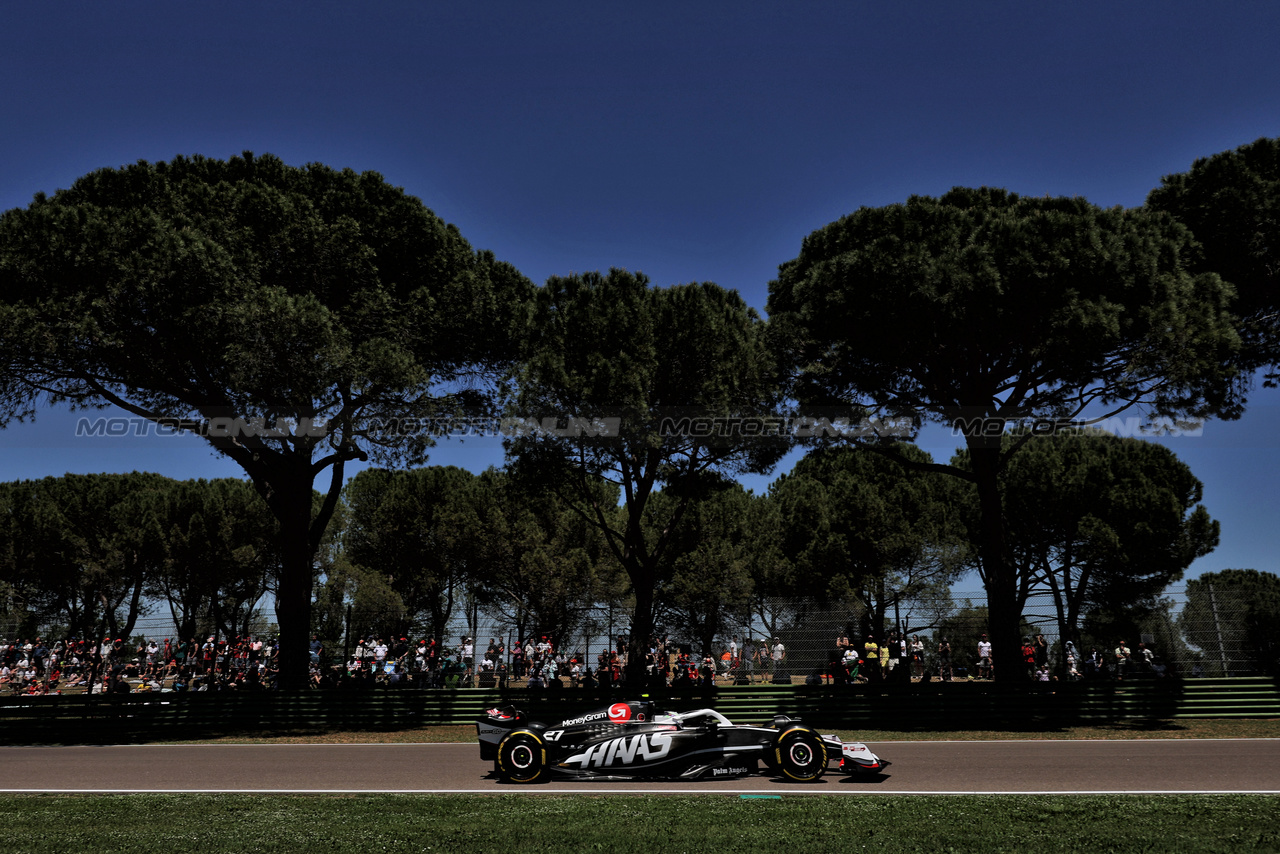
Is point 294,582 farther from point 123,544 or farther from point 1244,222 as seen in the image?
point 123,544

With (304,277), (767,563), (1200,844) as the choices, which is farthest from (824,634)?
(767,563)

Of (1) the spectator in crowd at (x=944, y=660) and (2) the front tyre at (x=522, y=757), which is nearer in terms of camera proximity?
(2) the front tyre at (x=522, y=757)

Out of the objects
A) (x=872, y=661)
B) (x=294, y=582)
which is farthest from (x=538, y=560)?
(x=872, y=661)

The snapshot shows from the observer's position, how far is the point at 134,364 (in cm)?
1794

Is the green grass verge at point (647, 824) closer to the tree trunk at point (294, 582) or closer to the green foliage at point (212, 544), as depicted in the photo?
the tree trunk at point (294, 582)

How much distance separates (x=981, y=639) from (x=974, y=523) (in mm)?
13654

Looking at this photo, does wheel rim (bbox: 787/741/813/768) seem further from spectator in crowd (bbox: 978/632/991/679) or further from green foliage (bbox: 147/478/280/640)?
green foliage (bbox: 147/478/280/640)

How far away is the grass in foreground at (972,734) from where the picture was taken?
1424 centimetres

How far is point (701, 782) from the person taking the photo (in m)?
9.92

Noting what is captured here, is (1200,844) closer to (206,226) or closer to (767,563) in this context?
(206,226)

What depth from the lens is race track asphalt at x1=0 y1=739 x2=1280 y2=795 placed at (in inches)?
359

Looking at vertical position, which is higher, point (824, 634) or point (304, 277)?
point (304, 277)

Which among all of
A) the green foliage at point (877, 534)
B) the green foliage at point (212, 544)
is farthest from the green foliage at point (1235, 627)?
the green foliage at point (212, 544)

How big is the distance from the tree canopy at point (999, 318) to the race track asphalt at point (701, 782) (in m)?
5.22
